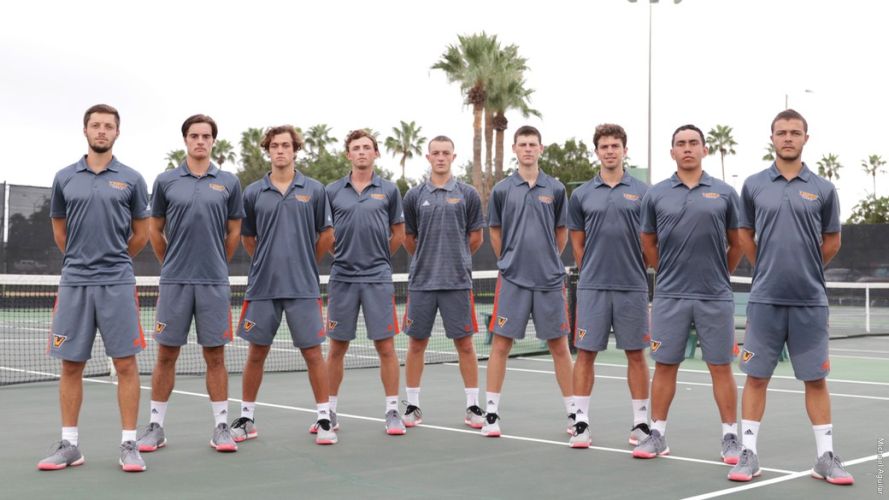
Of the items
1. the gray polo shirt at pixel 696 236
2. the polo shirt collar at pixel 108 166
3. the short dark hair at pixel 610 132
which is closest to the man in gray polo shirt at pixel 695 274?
the gray polo shirt at pixel 696 236

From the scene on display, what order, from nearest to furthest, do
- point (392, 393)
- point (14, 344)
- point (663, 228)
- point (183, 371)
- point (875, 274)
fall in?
point (663, 228)
point (392, 393)
point (183, 371)
point (14, 344)
point (875, 274)

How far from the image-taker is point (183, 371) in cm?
1320

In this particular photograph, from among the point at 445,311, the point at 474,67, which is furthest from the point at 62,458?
the point at 474,67

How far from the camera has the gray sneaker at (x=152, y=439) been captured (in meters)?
7.31

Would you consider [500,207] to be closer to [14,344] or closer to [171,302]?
[171,302]

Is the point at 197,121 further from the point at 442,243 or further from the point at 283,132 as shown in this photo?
the point at 442,243

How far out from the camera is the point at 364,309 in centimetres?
821

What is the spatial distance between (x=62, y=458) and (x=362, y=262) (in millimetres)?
2587

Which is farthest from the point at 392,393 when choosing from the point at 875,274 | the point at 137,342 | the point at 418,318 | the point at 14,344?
the point at 875,274

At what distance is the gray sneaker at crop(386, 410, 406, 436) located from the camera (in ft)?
26.8

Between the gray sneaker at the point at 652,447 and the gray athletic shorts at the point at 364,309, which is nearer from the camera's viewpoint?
the gray sneaker at the point at 652,447

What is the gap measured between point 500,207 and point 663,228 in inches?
68.5

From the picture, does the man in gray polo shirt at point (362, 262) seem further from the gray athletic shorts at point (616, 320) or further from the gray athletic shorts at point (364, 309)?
the gray athletic shorts at point (616, 320)

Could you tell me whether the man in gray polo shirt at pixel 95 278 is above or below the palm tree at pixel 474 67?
below
